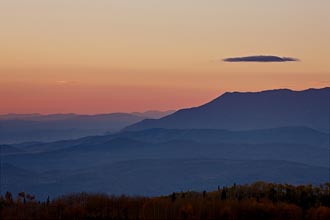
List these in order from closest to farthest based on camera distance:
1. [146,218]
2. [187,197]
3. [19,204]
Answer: [146,218] < [19,204] < [187,197]

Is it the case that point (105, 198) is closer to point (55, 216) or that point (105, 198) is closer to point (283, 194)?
point (55, 216)

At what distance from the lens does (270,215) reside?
30.8 meters

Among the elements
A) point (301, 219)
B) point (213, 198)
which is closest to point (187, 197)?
point (213, 198)

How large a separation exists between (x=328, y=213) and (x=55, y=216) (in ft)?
37.3

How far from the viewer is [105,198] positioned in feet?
105

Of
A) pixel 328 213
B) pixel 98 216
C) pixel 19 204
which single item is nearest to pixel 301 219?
pixel 328 213

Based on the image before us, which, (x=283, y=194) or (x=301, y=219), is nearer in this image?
(x=301, y=219)

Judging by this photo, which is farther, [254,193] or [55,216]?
[254,193]

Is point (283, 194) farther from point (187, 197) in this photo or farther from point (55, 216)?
point (55, 216)

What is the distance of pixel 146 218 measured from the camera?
1168 inches

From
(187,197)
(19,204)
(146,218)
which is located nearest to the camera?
(146,218)

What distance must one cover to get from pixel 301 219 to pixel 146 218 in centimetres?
658

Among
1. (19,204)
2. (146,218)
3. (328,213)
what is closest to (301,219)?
(328,213)

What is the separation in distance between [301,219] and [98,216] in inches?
334
